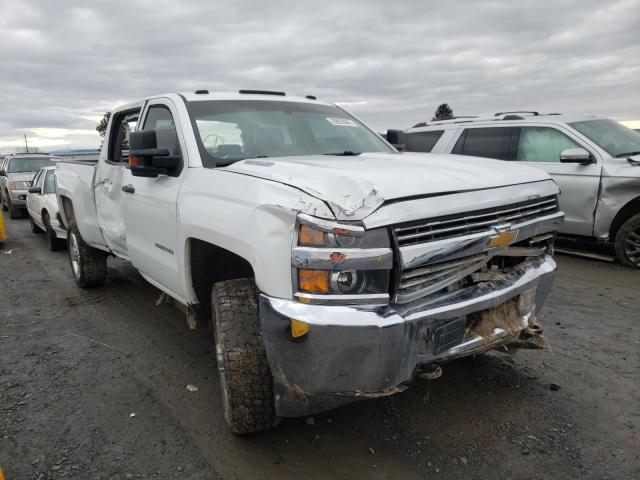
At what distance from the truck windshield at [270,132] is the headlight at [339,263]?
1.28 meters

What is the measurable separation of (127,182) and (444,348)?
2914 mm

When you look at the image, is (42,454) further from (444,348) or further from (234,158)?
(444,348)

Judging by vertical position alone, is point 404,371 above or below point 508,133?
below

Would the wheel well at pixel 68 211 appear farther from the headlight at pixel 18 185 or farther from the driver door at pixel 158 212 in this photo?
the headlight at pixel 18 185

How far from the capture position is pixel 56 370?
385 centimetres

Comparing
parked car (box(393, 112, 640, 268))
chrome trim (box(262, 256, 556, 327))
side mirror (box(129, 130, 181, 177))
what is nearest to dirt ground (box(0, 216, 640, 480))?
chrome trim (box(262, 256, 556, 327))

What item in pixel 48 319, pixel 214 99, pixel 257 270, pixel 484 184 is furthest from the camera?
pixel 48 319

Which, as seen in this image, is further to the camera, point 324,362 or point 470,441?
point 470,441

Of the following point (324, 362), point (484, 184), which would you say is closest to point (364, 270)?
point (324, 362)

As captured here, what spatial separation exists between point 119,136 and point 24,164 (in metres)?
12.4

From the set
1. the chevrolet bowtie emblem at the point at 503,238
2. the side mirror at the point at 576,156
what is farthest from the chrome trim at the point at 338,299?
the side mirror at the point at 576,156

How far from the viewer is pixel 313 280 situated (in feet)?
7.18

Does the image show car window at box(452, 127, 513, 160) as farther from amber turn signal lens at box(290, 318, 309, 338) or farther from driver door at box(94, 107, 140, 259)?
amber turn signal lens at box(290, 318, 309, 338)

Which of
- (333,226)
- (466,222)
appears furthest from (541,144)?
(333,226)
